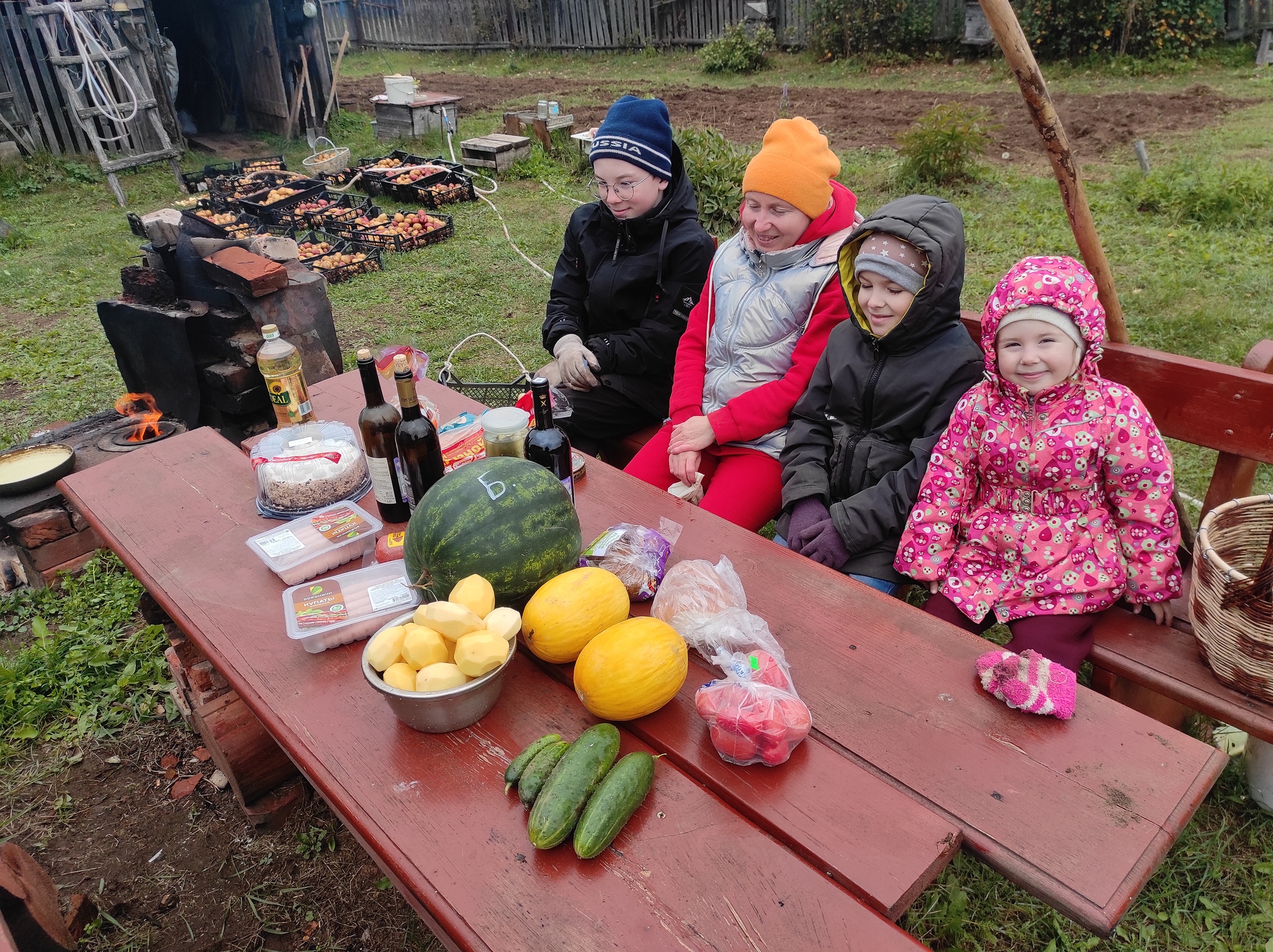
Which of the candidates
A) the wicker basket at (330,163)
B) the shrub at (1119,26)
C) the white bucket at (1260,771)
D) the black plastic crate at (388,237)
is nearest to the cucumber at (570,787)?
the white bucket at (1260,771)

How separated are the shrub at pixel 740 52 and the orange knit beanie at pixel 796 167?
1506 centimetres

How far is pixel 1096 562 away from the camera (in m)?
2.43

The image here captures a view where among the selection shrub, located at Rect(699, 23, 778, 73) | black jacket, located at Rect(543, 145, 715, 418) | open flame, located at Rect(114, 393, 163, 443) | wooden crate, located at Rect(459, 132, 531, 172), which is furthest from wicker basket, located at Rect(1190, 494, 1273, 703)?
shrub, located at Rect(699, 23, 778, 73)

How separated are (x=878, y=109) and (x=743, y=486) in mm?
11173

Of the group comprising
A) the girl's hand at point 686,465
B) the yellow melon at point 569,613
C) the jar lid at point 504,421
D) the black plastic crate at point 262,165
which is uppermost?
the black plastic crate at point 262,165

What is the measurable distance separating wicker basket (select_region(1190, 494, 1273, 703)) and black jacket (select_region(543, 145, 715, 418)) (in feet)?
7.51

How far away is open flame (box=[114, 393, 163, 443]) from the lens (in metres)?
4.34

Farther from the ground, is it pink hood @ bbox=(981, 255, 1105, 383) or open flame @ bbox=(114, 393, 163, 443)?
pink hood @ bbox=(981, 255, 1105, 383)

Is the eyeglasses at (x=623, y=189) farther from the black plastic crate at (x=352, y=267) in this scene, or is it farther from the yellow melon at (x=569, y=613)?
the black plastic crate at (x=352, y=267)

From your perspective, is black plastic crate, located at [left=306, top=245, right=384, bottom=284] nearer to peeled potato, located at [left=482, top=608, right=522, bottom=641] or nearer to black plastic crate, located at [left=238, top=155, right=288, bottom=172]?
black plastic crate, located at [left=238, top=155, right=288, bottom=172]

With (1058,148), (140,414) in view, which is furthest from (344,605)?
(140,414)

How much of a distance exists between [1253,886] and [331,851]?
9.95ft

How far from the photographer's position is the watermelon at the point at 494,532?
185 centimetres

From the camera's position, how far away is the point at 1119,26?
13.1 meters
